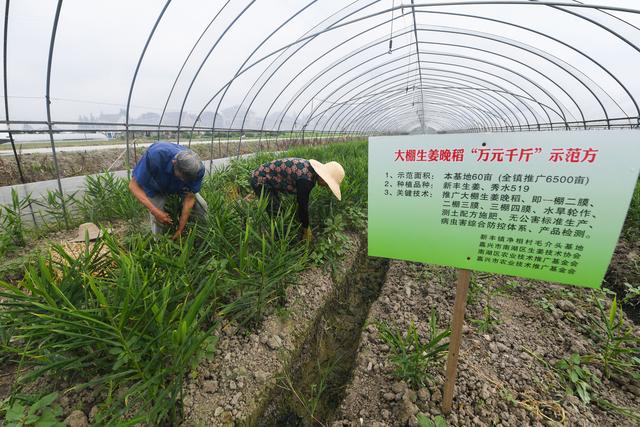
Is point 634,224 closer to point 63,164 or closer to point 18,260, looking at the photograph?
point 18,260

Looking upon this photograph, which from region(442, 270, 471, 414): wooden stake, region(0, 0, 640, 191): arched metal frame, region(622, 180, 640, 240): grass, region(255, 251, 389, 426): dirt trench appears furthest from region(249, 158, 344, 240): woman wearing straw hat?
region(622, 180, 640, 240): grass

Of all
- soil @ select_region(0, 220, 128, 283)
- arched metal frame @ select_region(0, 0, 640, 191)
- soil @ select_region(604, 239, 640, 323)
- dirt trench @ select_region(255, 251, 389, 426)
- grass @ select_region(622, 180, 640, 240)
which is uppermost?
arched metal frame @ select_region(0, 0, 640, 191)

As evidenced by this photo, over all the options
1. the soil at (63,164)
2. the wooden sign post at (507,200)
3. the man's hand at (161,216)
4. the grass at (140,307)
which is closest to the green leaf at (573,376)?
the wooden sign post at (507,200)

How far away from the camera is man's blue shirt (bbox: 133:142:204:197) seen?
7.11 feet

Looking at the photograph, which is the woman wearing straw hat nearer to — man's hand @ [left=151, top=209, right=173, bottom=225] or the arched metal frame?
man's hand @ [left=151, top=209, right=173, bottom=225]

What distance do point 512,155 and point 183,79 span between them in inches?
225

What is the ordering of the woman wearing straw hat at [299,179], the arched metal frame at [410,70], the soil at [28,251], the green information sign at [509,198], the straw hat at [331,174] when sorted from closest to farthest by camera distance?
1. the green information sign at [509,198]
2. the soil at [28,251]
3. the straw hat at [331,174]
4. the woman wearing straw hat at [299,179]
5. the arched metal frame at [410,70]

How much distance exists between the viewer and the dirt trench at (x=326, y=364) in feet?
4.67

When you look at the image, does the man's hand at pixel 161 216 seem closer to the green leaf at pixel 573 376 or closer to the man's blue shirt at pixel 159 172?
the man's blue shirt at pixel 159 172

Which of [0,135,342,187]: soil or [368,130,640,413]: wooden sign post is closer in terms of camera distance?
[368,130,640,413]: wooden sign post

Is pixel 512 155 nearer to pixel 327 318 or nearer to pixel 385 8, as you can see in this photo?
pixel 327 318

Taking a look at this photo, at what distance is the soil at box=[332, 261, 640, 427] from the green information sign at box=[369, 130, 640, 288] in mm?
752

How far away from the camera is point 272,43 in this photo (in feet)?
16.0

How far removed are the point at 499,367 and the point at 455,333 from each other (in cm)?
61
